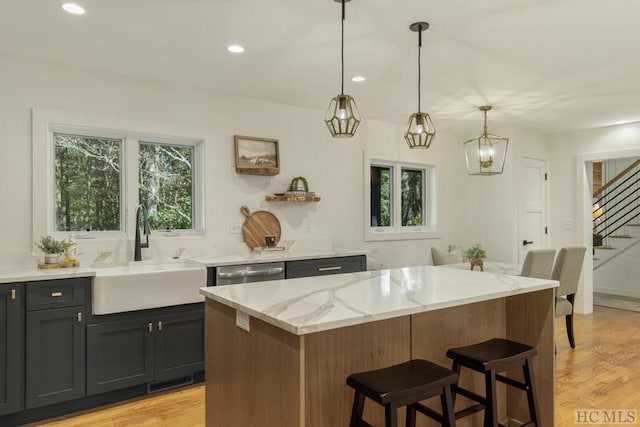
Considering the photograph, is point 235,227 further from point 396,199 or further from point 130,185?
point 396,199

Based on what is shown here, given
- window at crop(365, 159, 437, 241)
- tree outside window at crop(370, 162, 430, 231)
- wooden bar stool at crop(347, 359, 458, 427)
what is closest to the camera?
wooden bar stool at crop(347, 359, 458, 427)

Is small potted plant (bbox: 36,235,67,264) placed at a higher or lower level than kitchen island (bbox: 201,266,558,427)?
higher

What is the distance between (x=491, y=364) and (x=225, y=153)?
2854 millimetres

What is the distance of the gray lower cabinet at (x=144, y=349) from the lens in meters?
2.89

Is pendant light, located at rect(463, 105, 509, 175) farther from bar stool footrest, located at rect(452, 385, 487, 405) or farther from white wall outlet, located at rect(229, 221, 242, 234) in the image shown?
bar stool footrest, located at rect(452, 385, 487, 405)

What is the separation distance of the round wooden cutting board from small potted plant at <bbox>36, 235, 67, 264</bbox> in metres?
1.49

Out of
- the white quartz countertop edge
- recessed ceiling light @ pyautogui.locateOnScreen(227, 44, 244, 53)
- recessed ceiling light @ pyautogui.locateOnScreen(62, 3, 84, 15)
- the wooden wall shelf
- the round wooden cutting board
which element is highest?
recessed ceiling light @ pyautogui.locateOnScreen(227, 44, 244, 53)

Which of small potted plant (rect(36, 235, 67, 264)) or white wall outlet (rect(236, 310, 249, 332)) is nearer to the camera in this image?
white wall outlet (rect(236, 310, 249, 332))

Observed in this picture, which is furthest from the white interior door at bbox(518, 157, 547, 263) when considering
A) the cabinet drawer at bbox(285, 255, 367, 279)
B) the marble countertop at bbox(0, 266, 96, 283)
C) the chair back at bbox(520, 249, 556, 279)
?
the marble countertop at bbox(0, 266, 96, 283)

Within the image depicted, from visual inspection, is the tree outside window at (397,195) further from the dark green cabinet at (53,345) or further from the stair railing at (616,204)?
the stair railing at (616,204)

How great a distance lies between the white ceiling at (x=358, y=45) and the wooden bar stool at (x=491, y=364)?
5.82ft

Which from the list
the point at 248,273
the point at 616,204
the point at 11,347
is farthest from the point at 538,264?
the point at 616,204

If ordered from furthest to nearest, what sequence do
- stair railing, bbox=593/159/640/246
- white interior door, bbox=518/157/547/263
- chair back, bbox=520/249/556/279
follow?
stair railing, bbox=593/159/640/246
white interior door, bbox=518/157/547/263
chair back, bbox=520/249/556/279

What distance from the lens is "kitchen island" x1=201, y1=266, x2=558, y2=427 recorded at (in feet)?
5.34
